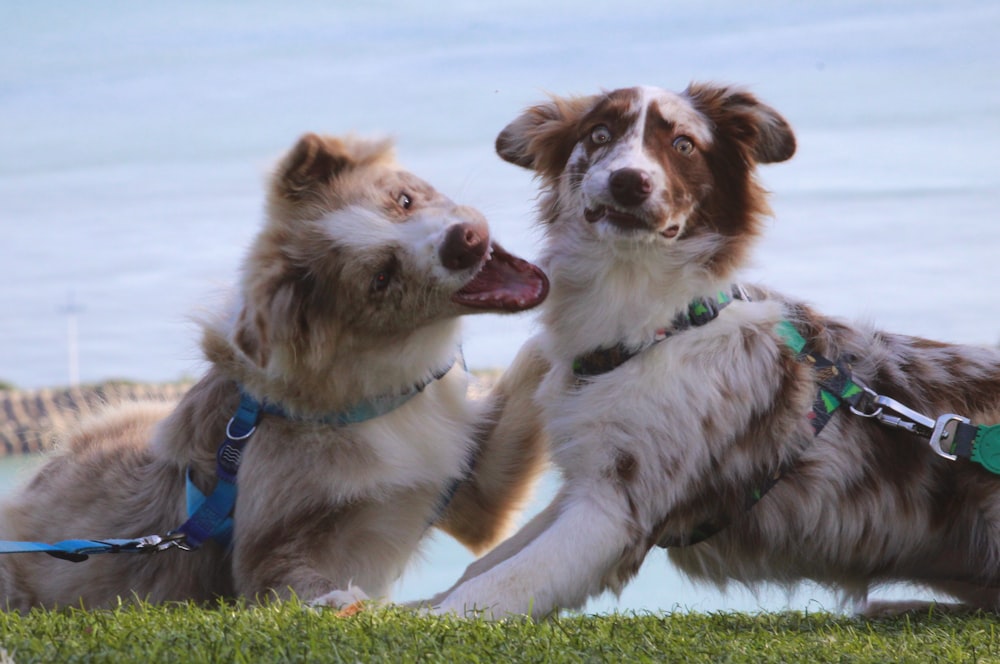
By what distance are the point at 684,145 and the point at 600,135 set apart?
382mm

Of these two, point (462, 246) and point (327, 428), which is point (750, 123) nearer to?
point (462, 246)

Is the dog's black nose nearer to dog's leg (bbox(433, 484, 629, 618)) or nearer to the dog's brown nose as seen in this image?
the dog's brown nose

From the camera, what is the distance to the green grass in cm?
387

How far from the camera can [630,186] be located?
471cm

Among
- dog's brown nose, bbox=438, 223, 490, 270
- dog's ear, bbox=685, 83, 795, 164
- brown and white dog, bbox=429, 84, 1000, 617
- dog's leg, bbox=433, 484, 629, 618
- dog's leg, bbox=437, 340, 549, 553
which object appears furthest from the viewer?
dog's leg, bbox=437, 340, 549, 553

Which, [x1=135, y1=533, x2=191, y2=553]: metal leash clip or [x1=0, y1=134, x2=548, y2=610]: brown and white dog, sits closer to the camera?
[x1=0, y1=134, x2=548, y2=610]: brown and white dog

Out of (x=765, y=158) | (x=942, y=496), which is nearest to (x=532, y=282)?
(x=765, y=158)

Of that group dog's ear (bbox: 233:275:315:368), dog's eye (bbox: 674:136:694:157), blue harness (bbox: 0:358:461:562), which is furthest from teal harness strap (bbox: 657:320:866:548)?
dog's ear (bbox: 233:275:315:368)

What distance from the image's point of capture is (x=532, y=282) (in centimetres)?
496

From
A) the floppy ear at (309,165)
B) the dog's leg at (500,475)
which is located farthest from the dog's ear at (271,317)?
the dog's leg at (500,475)

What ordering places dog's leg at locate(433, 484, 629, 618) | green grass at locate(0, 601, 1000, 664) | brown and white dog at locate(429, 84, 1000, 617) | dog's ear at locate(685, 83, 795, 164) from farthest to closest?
dog's ear at locate(685, 83, 795, 164) → brown and white dog at locate(429, 84, 1000, 617) → dog's leg at locate(433, 484, 629, 618) → green grass at locate(0, 601, 1000, 664)

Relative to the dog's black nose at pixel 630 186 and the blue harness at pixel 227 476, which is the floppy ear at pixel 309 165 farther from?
the dog's black nose at pixel 630 186

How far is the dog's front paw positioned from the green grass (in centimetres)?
16

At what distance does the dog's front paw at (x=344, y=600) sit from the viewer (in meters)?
4.54
